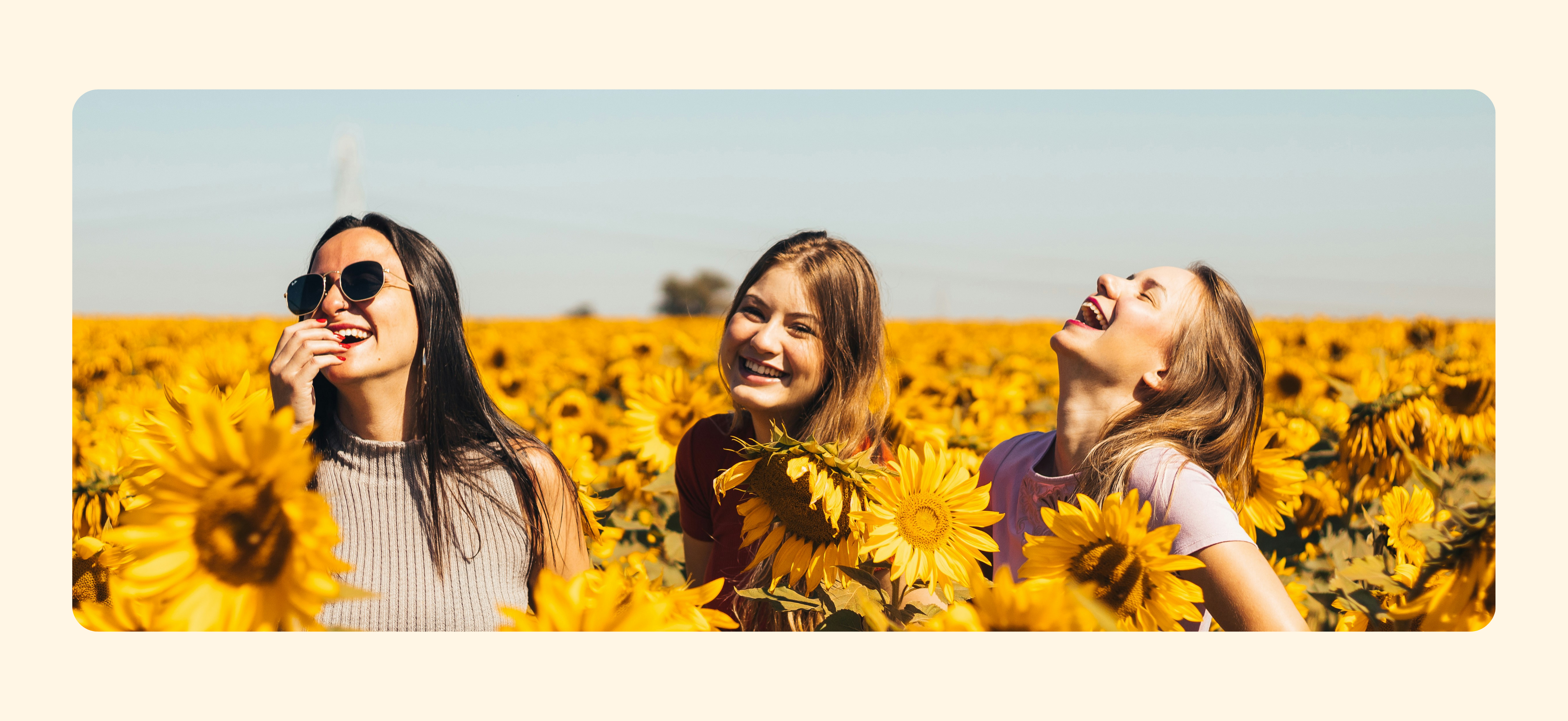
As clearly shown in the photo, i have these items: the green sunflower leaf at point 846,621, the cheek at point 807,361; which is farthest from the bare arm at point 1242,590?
the cheek at point 807,361

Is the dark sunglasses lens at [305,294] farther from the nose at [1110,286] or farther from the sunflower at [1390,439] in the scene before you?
the sunflower at [1390,439]

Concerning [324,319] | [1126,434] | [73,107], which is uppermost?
[73,107]

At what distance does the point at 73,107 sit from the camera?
1.73 metres

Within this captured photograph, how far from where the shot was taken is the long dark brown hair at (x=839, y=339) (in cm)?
188

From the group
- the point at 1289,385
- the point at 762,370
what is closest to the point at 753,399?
the point at 762,370

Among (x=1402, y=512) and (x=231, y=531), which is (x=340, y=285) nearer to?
(x=231, y=531)

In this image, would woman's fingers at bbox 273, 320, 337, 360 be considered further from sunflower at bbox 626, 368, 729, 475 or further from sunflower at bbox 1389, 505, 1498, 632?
sunflower at bbox 1389, 505, 1498, 632

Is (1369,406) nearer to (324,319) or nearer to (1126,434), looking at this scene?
(1126,434)

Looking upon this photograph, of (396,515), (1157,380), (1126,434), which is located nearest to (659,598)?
(396,515)

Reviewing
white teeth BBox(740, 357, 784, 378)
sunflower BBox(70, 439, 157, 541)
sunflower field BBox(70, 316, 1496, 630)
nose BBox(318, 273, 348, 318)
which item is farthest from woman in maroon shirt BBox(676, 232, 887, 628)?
sunflower BBox(70, 439, 157, 541)

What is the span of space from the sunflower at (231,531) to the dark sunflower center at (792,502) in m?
0.78

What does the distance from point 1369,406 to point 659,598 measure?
2250mm

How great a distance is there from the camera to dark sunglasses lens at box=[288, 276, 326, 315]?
5.00ft

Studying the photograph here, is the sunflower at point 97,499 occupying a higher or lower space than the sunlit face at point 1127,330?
lower
